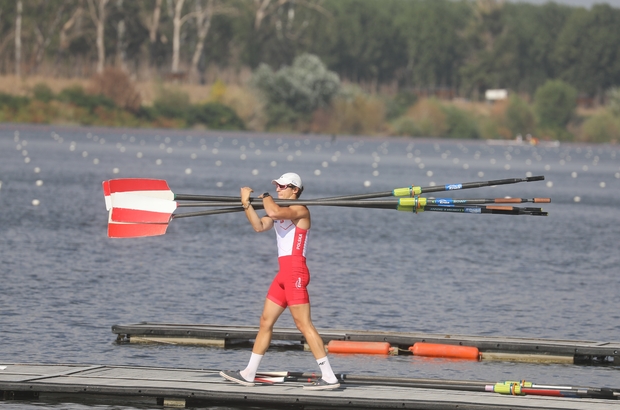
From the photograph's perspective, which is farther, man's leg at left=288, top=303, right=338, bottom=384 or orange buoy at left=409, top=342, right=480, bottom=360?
orange buoy at left=409, top=342, right=480, bottom=360

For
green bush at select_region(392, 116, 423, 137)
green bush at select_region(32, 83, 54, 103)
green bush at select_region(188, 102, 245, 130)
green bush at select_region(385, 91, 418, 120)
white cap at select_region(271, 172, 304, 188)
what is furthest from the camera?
green bush at select_region(385, 91, 418, 120)

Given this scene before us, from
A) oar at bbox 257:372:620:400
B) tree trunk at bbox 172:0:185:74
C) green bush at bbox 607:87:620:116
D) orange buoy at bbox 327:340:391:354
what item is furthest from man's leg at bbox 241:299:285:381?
green bush at bbox 607:87:620:116

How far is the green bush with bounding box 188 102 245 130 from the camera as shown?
130500 mm

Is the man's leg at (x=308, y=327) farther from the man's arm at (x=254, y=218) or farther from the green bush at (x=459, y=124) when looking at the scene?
the green bush at (x=459, y=124)

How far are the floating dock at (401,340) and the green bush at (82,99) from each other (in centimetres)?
10359

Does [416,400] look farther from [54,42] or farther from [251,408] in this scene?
[54,42]

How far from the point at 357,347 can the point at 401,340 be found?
2.22ft

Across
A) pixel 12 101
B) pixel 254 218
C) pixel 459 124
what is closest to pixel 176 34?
pixel 12 101

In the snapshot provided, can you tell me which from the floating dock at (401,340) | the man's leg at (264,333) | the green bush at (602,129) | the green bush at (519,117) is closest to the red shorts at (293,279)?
the man's leg at (264,333)

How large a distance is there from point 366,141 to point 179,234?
9530 cm

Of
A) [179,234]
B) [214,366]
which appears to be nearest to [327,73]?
[179,234]

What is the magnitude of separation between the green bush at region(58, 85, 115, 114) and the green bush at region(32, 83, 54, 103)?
4.46 feet

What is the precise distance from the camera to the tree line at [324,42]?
5271 inches

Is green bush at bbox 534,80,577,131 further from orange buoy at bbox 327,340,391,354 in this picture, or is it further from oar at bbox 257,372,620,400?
oar at bbox 257,372,620,400
